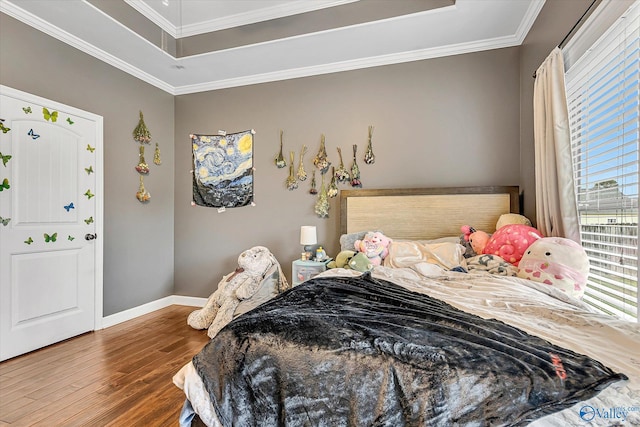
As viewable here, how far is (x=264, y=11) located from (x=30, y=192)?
2463mm

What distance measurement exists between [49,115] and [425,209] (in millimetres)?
3356

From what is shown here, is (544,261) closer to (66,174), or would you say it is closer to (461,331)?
(461,331)

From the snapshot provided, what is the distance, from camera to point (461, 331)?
3.43 ft

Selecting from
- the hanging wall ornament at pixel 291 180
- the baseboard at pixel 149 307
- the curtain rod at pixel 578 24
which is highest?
the curtain rod at pixel 578 24

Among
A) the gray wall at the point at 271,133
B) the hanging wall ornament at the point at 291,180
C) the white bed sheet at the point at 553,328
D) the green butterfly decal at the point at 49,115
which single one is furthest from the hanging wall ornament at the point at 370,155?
the green butterfly decal at the point at 49,115

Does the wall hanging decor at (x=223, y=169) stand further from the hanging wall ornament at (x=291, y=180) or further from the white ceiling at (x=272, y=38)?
the white ceiling at (x=272, y=38)

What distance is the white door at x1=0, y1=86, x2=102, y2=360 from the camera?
7.75 ft

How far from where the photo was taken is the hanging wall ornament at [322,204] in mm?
3307

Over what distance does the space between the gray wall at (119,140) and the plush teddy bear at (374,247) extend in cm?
244

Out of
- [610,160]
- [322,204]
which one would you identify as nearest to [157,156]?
[322,204]

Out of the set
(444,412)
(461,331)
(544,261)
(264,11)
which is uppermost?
(264,11)

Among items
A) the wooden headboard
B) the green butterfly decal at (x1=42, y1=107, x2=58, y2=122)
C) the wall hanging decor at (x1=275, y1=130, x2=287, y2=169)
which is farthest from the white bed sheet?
the green butterfly decal at (x1=42, y1=107, x2=58, y2=122)

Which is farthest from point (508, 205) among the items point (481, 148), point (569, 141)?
point (569, 141)

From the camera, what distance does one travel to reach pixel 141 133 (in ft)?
11.2
